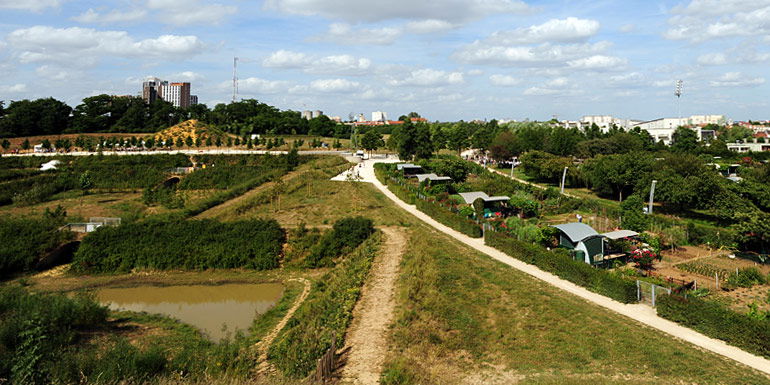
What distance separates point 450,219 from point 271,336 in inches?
603

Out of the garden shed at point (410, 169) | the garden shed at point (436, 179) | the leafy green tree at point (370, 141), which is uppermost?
the leafy green tree at point (370, 141)

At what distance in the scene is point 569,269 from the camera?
20.0 metres

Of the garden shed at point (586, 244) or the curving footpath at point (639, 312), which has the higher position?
the garden shed at point (586, 244)

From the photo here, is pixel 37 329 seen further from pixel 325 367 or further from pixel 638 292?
pixel 638 292

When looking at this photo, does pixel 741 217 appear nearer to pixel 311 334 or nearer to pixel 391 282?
pixel 391 282

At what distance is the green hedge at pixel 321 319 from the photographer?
13.0 m

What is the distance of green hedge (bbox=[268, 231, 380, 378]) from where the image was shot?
1302 cm

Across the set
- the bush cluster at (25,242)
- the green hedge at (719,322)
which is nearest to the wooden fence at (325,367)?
the green hedge at (719,322)

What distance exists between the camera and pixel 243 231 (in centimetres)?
2809

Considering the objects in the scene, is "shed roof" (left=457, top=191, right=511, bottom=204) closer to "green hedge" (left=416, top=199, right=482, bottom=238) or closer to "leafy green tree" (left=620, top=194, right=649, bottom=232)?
"green hedge" (left=416, top=199, right=482, bottom=238)

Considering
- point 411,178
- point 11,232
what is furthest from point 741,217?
point 11,232

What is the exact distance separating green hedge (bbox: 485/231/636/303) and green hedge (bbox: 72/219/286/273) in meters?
13.3

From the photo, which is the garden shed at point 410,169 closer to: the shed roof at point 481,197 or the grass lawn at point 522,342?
the shed roof at point 481,197

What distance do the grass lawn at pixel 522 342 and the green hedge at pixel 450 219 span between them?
23.1ft
